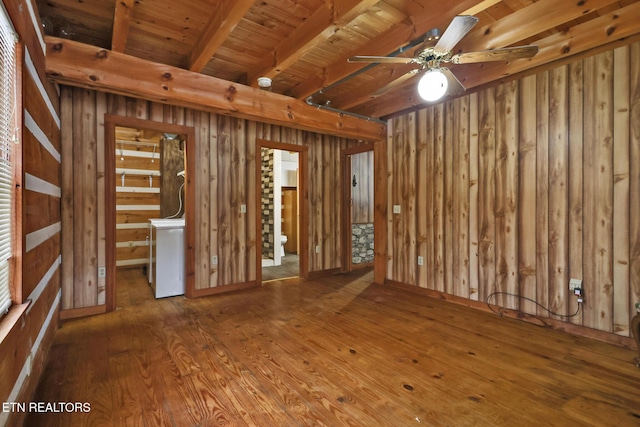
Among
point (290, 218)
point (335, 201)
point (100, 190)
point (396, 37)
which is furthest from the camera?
point (290, 218)

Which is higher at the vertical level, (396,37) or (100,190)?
(396,37)

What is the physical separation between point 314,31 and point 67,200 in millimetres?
2898

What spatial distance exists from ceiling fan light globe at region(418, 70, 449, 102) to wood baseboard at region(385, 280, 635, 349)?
2.44 m

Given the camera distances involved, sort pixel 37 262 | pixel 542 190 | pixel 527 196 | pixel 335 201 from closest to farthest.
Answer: pixel 37 262 → pixel 542 190 → pixel 527 196 → pixel 335 201

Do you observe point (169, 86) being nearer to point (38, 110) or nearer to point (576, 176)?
point (38, 110)

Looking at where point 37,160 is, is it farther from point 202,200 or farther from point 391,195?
point 391,195

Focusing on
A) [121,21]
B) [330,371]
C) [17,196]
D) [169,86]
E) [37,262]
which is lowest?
[330,371]

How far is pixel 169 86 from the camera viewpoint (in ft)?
8.97

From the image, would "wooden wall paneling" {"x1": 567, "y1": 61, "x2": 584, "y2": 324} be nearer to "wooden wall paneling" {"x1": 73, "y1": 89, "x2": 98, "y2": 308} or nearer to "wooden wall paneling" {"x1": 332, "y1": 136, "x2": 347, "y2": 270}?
"wooden wall paneling" {"x1": 332, "y1": 136, "x2": 347, "y2": 270}

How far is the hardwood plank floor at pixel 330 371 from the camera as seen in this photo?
1.65 metres

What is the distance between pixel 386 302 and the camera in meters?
3.63

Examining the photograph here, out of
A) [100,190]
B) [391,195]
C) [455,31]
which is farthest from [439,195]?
[100,190]

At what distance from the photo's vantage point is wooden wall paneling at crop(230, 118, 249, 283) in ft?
13.2

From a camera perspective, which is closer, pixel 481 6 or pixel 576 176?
pixel 481 6
